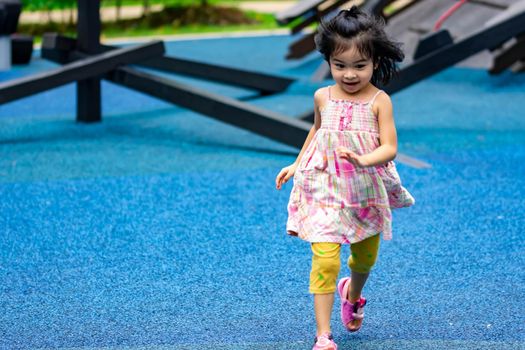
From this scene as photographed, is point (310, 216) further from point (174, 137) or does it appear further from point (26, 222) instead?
point (174, 137)

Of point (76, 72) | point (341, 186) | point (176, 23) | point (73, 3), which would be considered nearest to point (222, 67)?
point (76, 72)

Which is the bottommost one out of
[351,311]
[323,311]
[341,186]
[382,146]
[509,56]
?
[509,56]

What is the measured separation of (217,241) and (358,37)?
1.90 m

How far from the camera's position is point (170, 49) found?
539 inches

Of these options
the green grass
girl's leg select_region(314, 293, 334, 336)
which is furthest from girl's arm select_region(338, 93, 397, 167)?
the green grass

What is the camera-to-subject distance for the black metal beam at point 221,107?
263 inches

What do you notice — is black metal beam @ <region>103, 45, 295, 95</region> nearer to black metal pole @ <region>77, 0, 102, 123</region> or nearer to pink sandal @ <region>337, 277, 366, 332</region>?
black metal pole @ <region>77, 0, 102, 123</region>

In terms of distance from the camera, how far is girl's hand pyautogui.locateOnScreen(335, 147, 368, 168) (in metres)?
2.96

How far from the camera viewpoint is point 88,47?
26.7ft

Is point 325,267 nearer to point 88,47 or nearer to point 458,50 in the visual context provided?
point 458,50

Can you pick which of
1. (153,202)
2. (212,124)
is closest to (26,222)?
(153,202)

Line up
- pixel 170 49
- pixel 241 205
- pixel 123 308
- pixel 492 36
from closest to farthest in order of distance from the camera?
pixel 123 308 < pixel 241 205 < pixel 492 36 < pixel 170 49

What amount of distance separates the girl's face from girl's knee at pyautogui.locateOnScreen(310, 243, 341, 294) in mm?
556

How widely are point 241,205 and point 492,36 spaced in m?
2.63
